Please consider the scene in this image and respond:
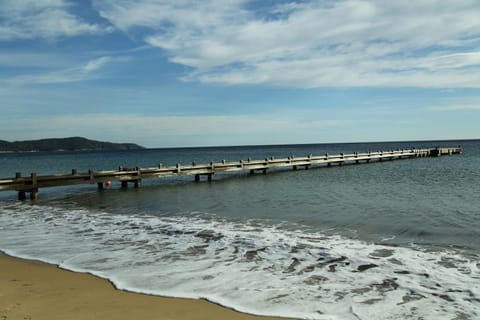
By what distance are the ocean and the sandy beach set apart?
1.07 feet

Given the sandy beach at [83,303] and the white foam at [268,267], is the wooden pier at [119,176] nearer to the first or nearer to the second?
the white foam at [268,267]

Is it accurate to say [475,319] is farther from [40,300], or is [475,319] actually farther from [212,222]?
[212,222]

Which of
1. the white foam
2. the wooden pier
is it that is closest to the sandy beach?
the white foam

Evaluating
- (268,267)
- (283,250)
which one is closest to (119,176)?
(283,250)

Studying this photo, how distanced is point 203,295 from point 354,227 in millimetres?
7441

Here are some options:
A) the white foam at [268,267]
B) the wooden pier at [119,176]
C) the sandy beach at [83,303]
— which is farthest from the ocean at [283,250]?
the wooden pier at [119,176]

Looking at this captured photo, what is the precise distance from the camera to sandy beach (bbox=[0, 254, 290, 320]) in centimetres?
538

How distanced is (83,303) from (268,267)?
349 centimetres

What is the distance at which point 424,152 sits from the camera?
229 feet

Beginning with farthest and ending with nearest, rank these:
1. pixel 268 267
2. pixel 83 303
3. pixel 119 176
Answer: pixel 119 176, pixel 268 267, pixel 83 303

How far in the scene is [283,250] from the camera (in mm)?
9375

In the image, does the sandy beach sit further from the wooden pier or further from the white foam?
the wooden pier

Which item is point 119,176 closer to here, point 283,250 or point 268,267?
point 283,250

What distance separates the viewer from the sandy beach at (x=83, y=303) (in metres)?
5.38
